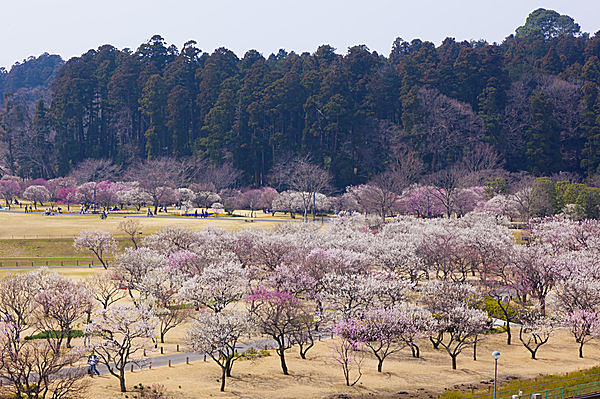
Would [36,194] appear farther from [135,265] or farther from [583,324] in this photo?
[583,324]

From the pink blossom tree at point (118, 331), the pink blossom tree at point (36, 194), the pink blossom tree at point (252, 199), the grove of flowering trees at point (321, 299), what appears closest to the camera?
the pink blossom tree at point (118, 331)

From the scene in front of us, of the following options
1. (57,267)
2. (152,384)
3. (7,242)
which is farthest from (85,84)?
(152,384)

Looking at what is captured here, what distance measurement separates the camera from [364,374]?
38312mm

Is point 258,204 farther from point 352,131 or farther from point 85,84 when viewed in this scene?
point 85,84

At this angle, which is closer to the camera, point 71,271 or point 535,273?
point 535,273

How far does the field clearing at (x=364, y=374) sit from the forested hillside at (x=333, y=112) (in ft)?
259

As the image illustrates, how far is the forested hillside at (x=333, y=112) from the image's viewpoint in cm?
12462

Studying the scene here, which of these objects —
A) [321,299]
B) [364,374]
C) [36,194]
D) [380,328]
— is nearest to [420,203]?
[321,299]

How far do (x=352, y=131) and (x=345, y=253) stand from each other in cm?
7950

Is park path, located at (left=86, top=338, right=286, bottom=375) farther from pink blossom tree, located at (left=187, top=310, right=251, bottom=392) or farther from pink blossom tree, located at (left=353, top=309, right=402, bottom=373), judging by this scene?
pink blossom tree, located at (left=353, top=309, right=402, bottom=373)

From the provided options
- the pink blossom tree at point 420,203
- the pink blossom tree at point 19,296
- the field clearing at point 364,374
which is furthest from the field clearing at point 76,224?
the field clearing at point 364,374

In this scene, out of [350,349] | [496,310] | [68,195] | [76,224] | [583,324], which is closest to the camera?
[350,349]

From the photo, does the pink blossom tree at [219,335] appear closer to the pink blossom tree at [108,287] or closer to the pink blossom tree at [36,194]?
the pink blossom tree at [108,287]

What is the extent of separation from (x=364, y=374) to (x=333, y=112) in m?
93.8
